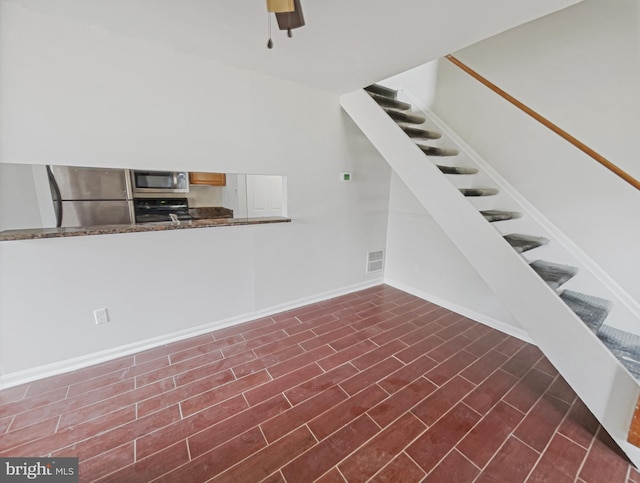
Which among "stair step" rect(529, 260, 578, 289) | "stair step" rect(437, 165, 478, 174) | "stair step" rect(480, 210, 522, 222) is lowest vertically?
"stair step" rect(529, 260, 578, 289)

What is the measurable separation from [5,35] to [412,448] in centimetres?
343

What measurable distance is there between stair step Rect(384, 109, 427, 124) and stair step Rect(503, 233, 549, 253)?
62.9 inches

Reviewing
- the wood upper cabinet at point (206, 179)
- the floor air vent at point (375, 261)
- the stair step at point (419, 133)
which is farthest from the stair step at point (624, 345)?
the wood upper cabinet at point (206, 179)

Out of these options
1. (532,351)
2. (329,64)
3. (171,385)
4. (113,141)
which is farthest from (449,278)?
(113,141)

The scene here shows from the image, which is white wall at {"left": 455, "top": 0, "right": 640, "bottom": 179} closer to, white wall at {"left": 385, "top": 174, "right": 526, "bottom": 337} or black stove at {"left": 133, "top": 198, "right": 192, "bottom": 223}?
white wall at {"left": 385, "top": 174, "right": 526, "bottom": 337}

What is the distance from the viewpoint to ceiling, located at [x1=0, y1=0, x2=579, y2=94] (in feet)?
5.00

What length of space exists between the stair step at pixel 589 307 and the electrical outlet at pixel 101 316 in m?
3.38

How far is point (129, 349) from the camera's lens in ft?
7.65

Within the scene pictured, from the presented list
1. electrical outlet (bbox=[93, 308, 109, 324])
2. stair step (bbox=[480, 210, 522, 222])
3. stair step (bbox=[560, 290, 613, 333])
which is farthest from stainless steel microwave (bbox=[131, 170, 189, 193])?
stair step (bbox=[560, 290, 613, 333])

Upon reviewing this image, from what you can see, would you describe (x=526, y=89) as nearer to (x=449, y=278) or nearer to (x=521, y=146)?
(x=521, y=146)

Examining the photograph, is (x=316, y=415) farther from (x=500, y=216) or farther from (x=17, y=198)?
(x=17, y=198)

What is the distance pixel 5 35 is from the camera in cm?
165

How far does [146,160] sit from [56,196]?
2.94 feet

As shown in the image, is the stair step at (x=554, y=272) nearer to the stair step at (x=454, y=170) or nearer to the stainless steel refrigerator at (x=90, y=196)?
the stair step at (x=454, y=170)
